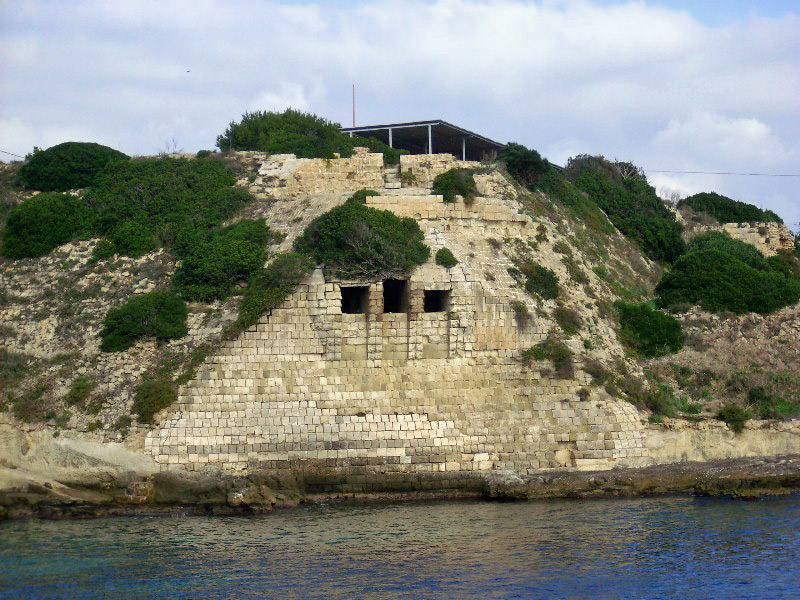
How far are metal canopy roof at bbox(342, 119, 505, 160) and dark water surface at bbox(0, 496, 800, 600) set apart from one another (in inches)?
728

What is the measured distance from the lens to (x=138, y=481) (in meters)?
29.9

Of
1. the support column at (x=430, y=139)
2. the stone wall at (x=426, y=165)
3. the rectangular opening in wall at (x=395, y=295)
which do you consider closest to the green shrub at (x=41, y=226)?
the rectangular opening in wall at (x=395, y=295)

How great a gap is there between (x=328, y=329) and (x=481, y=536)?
7850 millimetres

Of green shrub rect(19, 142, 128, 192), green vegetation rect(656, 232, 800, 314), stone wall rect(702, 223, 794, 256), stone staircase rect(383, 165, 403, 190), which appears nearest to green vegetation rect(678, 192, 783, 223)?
stone wall rect(702, 223, 794, 256)

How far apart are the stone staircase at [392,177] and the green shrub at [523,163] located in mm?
4574

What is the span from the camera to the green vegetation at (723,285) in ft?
132

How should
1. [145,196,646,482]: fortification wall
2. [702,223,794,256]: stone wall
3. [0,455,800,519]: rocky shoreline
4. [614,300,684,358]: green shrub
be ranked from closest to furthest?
[0,455,800,519]: rocky shoreline < [145,196,646,482]: fortification wall < [614,300,684,358]: green shrub < [702,223,794,256]: stone wall

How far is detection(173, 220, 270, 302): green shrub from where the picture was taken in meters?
33.6

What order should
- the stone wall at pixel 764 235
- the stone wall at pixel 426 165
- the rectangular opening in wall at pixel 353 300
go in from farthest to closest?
the stone wall at pixel 764 235 → the stone wall at pixel 426 165 → the rectangular opening in wall at pixel 353 300

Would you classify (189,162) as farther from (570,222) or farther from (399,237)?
(570,222)

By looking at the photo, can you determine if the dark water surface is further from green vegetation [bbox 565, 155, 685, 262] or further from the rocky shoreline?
green vegetation [bbox 565, 155, 685, 262]

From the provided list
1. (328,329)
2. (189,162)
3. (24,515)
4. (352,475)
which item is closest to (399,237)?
(328,329)

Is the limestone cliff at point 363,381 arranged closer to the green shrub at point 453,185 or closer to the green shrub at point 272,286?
the green shrub at point 272,286

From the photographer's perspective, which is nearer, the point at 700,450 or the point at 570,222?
the point at 700,450
